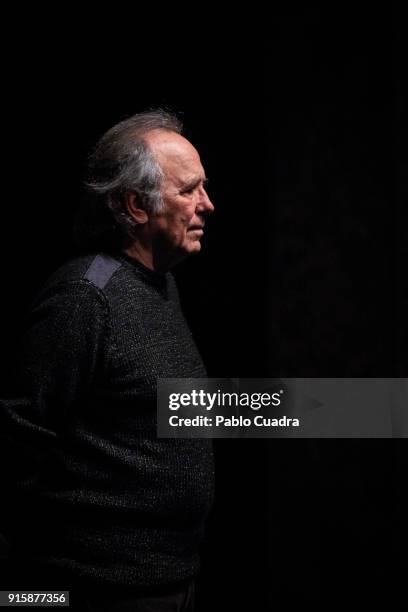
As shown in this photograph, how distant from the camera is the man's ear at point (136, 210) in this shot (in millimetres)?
1401

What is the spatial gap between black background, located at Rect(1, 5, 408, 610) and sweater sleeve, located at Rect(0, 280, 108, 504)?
0.86m

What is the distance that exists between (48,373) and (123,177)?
1.55ft

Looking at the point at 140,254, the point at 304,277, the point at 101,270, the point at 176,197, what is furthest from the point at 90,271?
the point at 304,277

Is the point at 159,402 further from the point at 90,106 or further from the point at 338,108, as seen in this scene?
the point at 338,108

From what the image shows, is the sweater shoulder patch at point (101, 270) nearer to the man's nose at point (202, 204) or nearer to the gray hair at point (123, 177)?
the gray hair at point (123, 177)

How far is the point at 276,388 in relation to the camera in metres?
1.74

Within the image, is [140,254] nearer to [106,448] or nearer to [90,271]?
[90,271]

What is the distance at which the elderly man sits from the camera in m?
1.22

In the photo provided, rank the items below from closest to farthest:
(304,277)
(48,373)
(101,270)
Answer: (48,373) < (101,270) < (304,277)

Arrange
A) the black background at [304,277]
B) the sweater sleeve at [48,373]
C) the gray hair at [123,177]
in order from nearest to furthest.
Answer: the sweater sleeve at [48,373]
the gray hair at [123,177]
the black background at [304,277]

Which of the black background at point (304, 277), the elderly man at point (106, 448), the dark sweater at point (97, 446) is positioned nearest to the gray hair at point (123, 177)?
the elderly man at point (106, 448)

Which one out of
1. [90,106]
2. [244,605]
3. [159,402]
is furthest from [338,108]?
[244,605]

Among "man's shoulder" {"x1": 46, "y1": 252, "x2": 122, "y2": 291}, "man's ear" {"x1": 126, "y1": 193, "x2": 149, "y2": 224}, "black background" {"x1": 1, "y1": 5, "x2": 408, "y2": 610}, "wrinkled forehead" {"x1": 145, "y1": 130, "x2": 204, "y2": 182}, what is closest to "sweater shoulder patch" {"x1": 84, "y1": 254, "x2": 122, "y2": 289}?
"man's shoulder" {"x1": 46, "y1": 252, "x2": 122, "y2": 291}

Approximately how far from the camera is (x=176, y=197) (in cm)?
140
